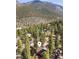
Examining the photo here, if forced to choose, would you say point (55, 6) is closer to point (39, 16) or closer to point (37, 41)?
point (39, 16)
